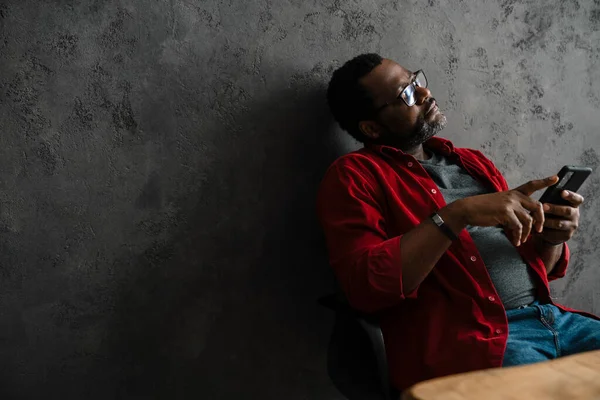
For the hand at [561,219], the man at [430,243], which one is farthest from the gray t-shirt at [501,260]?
the hand at [561,219]

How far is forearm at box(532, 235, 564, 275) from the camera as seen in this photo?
1.97m

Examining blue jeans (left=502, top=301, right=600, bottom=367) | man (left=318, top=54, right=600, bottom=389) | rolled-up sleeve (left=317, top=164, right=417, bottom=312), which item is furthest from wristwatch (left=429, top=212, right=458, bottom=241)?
blue jeans (left=502, top=301, right=600, bottom=367)

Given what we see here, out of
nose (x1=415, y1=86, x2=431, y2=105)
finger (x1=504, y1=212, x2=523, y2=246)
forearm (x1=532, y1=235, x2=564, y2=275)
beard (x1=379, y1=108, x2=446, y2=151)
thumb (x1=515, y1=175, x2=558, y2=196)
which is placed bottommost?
forearm (x1=532, y1=235, x2=564, y2=275)

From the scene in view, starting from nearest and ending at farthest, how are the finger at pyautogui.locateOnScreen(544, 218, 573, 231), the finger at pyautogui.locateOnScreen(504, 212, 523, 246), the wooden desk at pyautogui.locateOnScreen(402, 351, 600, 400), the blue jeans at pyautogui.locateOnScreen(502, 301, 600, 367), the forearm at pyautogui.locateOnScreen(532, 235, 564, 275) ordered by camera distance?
the wooden desk at pyautogui.locateOnScreen(402, 351, 600, 400)
the finger at pyautogui.locateOnScreen(504, 212, 523, 246)
the blue jeans at pyautogui.locateOnScreen(502, 301, 600, 367)
the finger at pyautogui.locateOnScreen(544, 218, 573, 231)
the forearm at pyautogui.locateOnScreen(532, 235, 564, 275)

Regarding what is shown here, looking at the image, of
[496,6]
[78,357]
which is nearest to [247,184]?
[78,357]

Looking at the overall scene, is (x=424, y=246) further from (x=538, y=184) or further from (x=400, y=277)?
(x=538, y=184)

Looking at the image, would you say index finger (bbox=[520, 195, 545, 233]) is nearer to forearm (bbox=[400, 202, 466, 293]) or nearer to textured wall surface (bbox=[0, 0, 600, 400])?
forearm (bbox=[400, 202, 466, 293])

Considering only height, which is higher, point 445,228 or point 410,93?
point 410,93

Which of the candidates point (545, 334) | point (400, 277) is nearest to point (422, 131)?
point (400, 277)

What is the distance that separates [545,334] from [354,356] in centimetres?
56

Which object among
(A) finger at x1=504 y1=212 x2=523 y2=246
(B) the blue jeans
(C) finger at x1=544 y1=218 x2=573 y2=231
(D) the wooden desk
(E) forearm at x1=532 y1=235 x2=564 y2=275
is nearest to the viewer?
(D) the wooden desk

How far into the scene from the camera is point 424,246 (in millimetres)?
1618

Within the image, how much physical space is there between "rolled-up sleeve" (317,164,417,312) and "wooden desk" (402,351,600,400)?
0.69 metres

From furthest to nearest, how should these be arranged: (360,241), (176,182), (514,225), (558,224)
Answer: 1. (176,182)
2. (558,224)
3. (360,241)
4. (514,225)
